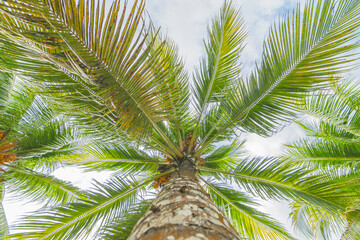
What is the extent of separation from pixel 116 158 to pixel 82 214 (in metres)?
1.11

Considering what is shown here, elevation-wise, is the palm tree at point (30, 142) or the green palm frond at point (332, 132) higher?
the green palm frond at point (332, 132)

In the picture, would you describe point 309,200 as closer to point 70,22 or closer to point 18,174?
point 70,22

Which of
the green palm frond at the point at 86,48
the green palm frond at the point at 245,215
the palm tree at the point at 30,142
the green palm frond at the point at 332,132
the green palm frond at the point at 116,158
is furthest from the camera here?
the green palm frond at the point at 332,132

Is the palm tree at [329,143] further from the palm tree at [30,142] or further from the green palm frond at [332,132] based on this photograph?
the palm tree at [30,142]

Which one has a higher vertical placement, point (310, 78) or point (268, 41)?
point (268, 41)

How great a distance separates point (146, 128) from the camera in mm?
2748

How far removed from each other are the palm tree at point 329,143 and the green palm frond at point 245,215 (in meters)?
0.97

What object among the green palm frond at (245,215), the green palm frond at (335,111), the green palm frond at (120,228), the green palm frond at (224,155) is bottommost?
the green palm frond at (120,228)

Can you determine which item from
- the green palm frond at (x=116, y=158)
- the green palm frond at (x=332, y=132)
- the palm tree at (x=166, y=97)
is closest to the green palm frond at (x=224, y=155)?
the palm tree at (x=166, y=97)

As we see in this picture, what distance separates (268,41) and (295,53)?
35 centimetres

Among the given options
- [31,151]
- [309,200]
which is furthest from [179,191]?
[31,151]

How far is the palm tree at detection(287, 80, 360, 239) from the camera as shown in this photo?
14.6 ft

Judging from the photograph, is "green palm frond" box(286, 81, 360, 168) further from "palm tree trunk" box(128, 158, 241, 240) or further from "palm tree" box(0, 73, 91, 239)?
"palm tree" box(0, 73, 91, 239)

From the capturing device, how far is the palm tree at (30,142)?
4207 millimetres
